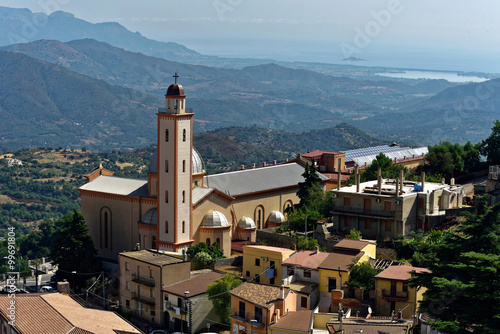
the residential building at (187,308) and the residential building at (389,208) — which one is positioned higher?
the residential building at (389,208)

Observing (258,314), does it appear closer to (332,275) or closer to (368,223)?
(332,275)

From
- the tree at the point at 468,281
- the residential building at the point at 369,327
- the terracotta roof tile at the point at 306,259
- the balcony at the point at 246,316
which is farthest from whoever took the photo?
the terracotta roof tile at the point at 306,259

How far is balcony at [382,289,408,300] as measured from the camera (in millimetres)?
49438

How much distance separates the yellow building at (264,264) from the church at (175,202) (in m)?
7.67

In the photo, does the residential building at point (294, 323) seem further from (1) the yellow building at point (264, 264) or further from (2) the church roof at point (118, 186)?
(2) the church roof at point (118, 186)

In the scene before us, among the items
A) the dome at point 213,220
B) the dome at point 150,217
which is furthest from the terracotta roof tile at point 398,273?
the dome at point 150,217

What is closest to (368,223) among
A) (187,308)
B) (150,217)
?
(150,217)

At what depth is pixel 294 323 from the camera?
47219mm

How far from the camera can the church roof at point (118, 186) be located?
69.8 meters

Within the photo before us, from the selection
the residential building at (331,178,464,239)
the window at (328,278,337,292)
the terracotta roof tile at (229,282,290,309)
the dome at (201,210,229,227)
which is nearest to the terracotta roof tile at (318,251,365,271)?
the window at (328,278,337,292)

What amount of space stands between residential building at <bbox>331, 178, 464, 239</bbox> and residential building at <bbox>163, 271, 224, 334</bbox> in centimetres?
1600

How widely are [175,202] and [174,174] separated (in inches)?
92.1

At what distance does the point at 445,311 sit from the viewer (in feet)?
131

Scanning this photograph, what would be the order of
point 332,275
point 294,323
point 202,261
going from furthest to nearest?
1. point 202,261
2. point 332,275
3. point 294,323
